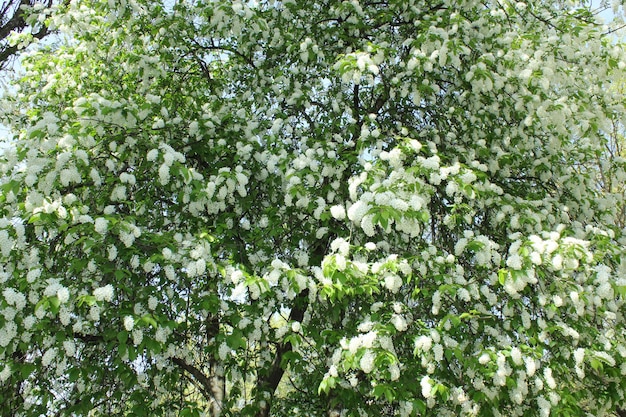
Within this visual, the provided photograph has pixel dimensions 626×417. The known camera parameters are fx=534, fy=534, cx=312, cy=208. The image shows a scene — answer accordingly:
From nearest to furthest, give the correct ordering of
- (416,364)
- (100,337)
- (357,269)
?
(357,269)
(416,364)
(100,337)

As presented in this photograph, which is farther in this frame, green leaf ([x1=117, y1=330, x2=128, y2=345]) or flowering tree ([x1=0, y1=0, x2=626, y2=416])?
flowering tree ([x1=0, y1=0, x2=626, y2=416])

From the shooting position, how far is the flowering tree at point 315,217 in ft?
11.6

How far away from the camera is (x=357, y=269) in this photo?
3494 millimetres

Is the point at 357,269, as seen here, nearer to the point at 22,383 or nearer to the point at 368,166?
the point at 368,166

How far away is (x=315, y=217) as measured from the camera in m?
4.16

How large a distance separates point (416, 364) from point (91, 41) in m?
4.34

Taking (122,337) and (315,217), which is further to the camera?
→ (315,217)

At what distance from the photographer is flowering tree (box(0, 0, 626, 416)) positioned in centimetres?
353

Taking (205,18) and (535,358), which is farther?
(205,18)

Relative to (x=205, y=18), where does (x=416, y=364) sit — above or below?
below

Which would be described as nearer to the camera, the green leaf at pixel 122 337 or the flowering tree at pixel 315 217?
the green leaf at pixel 122 337

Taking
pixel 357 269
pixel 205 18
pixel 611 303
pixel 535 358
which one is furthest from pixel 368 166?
pixel 205 18

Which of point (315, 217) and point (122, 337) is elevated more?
point (122, 337)

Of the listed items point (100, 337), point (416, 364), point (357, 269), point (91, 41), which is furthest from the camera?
point (91, 41)
